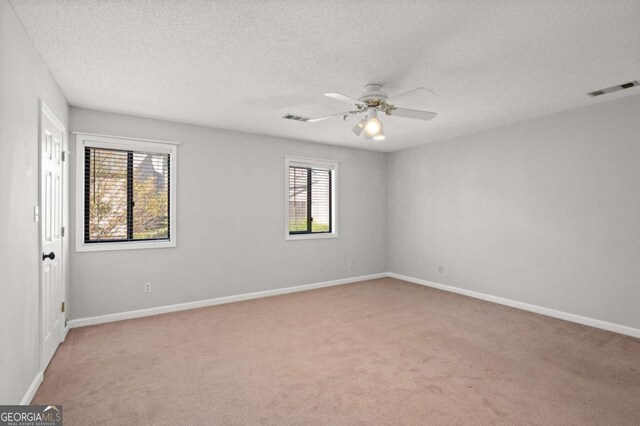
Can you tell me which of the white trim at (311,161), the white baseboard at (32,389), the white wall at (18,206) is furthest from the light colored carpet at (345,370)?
the white trim at (311,161)

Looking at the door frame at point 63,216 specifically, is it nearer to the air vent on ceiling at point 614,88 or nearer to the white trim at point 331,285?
the white trim at point 331,285

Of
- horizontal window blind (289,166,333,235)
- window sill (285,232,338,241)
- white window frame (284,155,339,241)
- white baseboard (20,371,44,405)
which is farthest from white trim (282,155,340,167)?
white baseboard (20,371,44,405)

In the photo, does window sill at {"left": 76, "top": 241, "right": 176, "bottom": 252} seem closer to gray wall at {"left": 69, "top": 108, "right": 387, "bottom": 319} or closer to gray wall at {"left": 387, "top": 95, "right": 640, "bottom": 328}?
gray wall at {"left": 69, "top": 108, "right": 387, "bottom": 319}

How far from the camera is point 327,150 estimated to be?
231 inches

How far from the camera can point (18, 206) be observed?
6.99 ft

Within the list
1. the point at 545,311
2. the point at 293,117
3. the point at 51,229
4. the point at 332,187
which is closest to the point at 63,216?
the point at 51,229

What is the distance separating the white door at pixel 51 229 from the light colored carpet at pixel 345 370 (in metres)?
0.27

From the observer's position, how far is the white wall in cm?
189

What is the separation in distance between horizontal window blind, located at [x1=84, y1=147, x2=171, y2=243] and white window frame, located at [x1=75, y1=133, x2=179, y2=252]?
71mm

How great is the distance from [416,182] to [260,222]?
9.72 ft

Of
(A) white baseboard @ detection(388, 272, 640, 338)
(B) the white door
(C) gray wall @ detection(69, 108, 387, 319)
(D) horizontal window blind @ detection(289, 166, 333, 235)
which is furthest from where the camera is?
(D) horizontal window blind @ detection(289, 166, 333, 235)

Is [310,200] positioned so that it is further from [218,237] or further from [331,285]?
[218,237]

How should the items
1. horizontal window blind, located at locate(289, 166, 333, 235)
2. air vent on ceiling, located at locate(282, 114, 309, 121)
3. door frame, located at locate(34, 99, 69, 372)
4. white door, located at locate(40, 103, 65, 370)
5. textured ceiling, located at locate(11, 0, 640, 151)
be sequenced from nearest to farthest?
1. textured ceiling, located at locate(11, 0, 640, 151)
2. door frame, located at locate(34, 99, 69, 372)
3. white door, located at locate(40, 103, 65, 370)
4. air vent on ceiling, located at locate(282, 114, 309, 121)
5. horizontal window blind, located at locate(289, 166, 333, 235)

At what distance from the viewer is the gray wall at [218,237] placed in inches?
156
